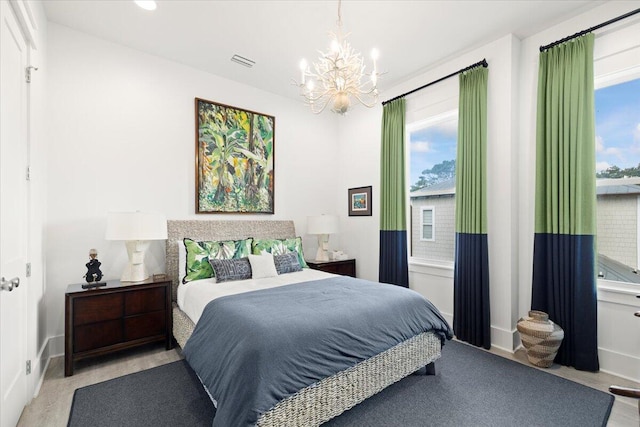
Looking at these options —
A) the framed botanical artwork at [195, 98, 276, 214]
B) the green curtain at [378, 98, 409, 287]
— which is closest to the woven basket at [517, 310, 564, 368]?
the green curtain at [378, 98, 409, 287]

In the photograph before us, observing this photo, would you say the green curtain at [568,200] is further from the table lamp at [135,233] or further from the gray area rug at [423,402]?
the table lamp at [135,233]

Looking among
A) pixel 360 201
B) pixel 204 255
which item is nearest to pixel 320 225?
pixel 360 201

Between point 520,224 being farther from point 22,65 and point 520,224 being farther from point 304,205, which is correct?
point 22,65

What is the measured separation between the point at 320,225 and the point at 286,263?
0.95 meters

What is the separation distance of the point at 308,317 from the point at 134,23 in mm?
3095

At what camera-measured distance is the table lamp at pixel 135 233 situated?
2709mm

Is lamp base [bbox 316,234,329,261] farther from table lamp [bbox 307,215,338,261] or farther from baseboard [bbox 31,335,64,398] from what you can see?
baseboard [bbox 31,335,64,398]

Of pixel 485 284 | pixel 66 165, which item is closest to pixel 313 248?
pixel 485 284

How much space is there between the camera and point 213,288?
268 cm

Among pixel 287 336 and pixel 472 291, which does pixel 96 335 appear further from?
pixel 472 291

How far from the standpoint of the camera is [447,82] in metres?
3.55

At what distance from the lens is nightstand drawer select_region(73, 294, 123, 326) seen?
253cm

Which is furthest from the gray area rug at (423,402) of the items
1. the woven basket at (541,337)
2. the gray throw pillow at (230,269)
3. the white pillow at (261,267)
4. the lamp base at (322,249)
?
the lamp base at (322,249)

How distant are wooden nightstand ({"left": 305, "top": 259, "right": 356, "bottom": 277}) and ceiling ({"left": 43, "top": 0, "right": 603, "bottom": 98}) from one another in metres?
2.56
